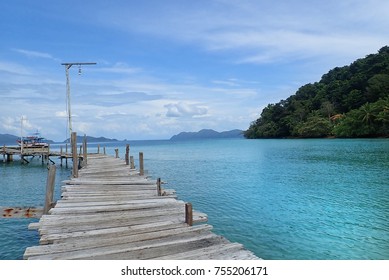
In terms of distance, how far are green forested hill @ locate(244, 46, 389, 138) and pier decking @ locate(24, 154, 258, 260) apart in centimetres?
7563

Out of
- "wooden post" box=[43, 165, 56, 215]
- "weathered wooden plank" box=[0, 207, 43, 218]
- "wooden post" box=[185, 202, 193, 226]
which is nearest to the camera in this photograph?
"wooden post" box=[185, 202, 193, 226]

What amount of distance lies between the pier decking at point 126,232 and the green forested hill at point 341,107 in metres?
75.6

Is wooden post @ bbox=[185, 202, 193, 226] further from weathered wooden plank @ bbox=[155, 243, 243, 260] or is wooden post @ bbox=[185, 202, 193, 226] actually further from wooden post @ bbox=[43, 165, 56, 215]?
wooden post @ bbox=[43, 165, 56, 215]

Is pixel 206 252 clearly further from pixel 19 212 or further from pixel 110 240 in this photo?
pixel 19 212

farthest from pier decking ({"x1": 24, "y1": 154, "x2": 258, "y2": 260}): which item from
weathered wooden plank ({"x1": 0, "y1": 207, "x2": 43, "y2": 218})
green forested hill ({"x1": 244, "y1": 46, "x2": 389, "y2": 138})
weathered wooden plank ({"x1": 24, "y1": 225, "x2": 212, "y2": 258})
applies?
green forested hill ({"x1": 244, "y1": 46, "x2": 389, "y2": 138})

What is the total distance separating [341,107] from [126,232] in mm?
105346

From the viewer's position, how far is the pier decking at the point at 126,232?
634 centimetres

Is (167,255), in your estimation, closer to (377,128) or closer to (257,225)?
(257,225)

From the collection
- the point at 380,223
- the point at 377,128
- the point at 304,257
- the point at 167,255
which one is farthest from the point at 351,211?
the point at 377,128

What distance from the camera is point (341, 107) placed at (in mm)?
99875

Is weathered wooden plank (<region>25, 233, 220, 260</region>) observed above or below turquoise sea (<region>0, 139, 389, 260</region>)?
above

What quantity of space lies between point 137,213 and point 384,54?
112 metres

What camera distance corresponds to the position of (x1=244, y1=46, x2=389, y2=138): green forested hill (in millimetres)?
76250

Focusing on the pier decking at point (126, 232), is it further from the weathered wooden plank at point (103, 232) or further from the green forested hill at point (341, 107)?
the green forested hill at point (341, 107)
